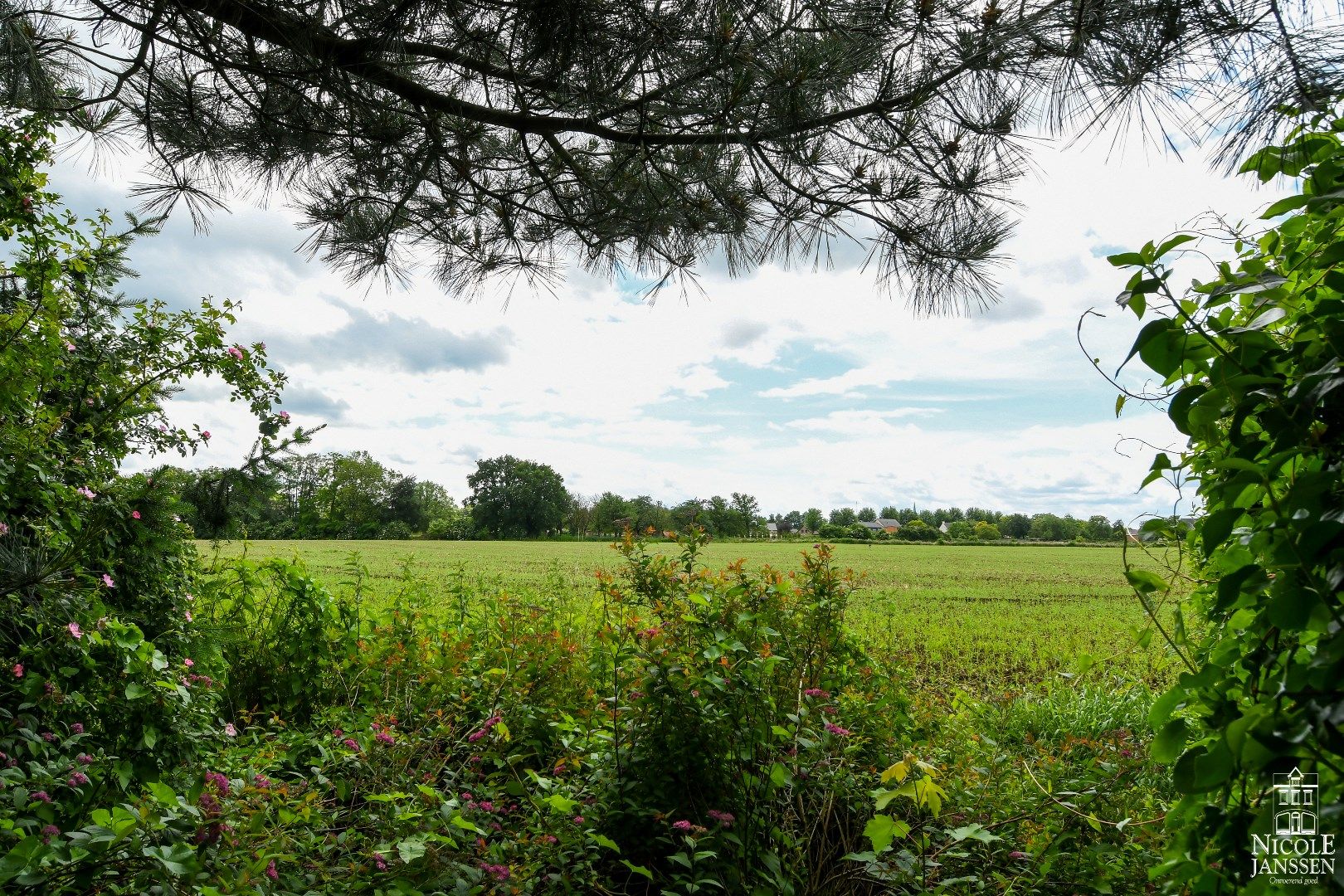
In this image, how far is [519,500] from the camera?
4609 cm

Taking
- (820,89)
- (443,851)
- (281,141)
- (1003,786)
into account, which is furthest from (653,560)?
(281,141)

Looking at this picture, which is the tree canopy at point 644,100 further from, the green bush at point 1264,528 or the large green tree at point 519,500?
the large green tree at point 519,500

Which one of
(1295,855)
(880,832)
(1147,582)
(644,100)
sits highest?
(644,100)

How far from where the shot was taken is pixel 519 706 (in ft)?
8.84

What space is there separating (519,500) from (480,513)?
2466 millimetres

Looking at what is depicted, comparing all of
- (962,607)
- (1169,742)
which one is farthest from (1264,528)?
(962,607)

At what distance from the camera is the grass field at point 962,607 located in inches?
202

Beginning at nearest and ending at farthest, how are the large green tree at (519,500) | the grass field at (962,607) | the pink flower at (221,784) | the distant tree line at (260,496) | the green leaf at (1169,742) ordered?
the green leaf at (1169,742), the pink flower at (221,784), the distant tree line at (260,496), the grass field at (962,607), the large green tree at (519,500)

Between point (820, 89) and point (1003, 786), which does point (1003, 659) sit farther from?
point (820, 89)

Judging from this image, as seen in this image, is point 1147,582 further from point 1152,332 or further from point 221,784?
point 221,784

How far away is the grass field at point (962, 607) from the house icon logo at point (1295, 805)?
1.59 feet

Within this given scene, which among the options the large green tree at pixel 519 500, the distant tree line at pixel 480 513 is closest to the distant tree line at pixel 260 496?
the distant tree line at pixel 480 513

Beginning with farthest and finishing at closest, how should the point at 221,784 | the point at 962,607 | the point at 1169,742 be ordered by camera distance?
the point at 962,607 → the point at 221,784 → the point at 1169,742

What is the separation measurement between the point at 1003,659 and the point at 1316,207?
5.97 meters
